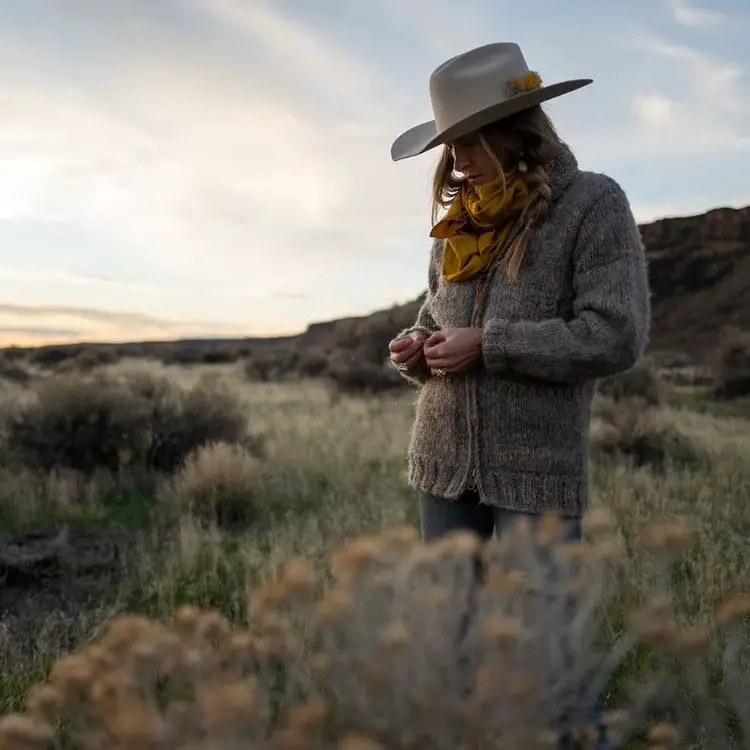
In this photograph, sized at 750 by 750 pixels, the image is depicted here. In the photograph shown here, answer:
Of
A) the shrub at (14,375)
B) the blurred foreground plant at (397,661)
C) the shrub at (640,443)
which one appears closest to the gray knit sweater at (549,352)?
the blurred foreground plant at (397,661)

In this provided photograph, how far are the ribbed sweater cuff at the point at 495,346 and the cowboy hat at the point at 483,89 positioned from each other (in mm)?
501

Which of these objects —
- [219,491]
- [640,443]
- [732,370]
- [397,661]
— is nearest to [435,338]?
[397,661]

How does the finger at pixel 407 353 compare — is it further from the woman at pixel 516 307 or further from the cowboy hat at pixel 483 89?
the cowboy hat at pixel 483 89

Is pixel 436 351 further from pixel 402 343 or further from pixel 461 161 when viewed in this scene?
pixel 461 161

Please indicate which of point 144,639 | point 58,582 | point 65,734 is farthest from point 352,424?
point 144,639

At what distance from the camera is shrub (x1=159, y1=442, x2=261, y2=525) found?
6.14 metres

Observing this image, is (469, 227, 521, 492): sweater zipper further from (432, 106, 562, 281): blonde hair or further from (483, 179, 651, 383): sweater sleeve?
(483, 179, 651, 383): sweater sleeve

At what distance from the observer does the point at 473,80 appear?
8.14 ft

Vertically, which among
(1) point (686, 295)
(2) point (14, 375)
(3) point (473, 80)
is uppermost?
(1) point (686, 295)

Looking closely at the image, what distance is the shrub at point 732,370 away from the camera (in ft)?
60.1

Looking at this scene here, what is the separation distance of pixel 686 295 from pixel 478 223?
43308 millimetres

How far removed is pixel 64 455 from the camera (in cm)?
751

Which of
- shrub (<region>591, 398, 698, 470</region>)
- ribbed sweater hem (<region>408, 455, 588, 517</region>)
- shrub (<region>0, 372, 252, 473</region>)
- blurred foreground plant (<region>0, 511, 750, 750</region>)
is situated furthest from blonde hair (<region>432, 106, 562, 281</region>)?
shrub (<region>591, 398, 698, 470</region>)

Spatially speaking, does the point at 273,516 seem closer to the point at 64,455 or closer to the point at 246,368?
the point at 64,455
